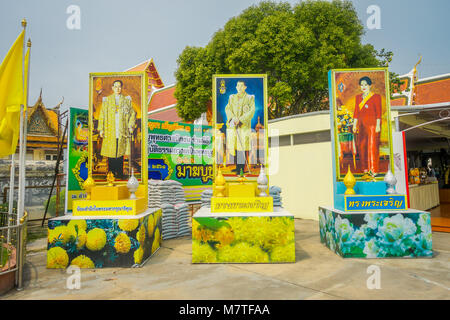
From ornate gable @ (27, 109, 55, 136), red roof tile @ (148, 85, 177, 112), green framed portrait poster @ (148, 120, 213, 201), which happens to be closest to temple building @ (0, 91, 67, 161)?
ornate gable @ (27, 109, 55, 136)

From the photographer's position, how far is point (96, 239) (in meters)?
4.95

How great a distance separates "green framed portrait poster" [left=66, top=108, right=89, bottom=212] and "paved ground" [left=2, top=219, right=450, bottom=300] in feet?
9.30

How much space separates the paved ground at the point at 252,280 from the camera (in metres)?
3.73

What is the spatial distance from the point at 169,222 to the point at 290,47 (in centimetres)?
931

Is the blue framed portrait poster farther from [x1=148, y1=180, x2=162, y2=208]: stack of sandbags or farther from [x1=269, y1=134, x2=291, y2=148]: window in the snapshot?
[x1=269, y1=134, x2=291, y2=148]: window

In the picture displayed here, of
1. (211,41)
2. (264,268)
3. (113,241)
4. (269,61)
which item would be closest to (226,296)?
(264,268)

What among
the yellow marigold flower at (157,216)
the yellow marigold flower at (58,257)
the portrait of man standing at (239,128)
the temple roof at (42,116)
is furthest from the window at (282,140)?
the temple roof at (42,116)

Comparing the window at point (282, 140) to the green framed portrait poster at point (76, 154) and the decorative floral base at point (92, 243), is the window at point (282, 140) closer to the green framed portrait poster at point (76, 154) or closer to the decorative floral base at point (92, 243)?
the green framed portrait poster at point (76, 154)

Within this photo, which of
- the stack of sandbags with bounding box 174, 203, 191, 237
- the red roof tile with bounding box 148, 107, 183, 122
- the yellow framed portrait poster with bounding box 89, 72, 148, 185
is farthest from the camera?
the red roof tile with bounding box 148, 107, 183, 122

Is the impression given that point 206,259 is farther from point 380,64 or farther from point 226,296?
point 380,64

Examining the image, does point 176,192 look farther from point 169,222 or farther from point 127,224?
point 127,224

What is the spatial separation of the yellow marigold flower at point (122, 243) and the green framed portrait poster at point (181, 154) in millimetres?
4616

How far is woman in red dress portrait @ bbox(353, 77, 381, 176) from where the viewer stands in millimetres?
6199

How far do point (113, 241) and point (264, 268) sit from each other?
2.57 m
